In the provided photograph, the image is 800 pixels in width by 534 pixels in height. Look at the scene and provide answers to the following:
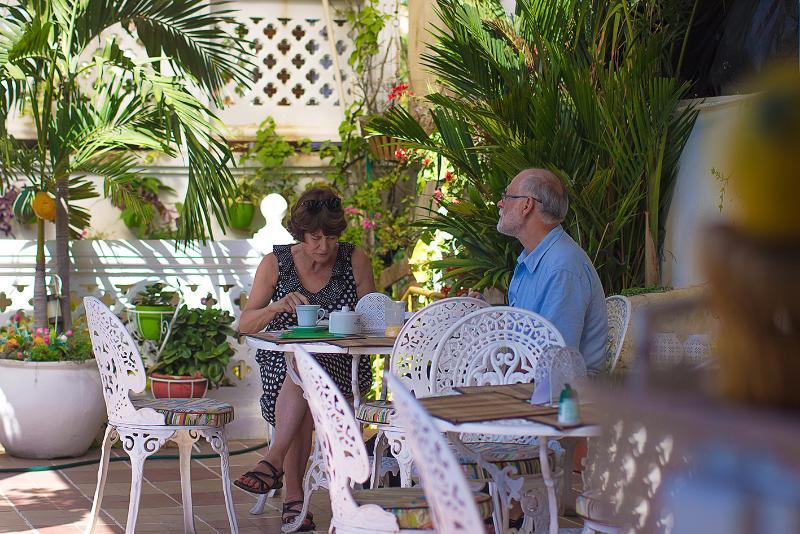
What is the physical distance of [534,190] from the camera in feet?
12.8

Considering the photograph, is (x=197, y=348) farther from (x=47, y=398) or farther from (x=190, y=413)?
(x=190, y=413)

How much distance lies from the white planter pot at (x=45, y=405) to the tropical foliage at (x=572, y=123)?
83.9 inches

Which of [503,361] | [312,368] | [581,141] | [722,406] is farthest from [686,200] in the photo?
[722,406]

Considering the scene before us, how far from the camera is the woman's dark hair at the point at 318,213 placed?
4.85 m

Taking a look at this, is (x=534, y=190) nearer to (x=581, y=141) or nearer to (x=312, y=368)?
(x=312, y=368)

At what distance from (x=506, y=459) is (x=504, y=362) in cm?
30

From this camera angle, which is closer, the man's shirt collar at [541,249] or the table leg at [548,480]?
the table leg at [548,480]

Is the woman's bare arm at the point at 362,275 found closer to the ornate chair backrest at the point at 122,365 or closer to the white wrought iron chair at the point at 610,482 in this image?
the ornate chair backrest at the point at 122,365

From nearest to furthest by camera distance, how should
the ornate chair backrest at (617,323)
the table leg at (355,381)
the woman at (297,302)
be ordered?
the ornate chair backrest at (617,323) → the table leg at (355,381) → the woman at (297,302)

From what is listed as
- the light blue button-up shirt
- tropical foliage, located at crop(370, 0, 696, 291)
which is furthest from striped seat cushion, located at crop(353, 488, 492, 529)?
tropical foliage, located at crop(370, 0, 696, 291)

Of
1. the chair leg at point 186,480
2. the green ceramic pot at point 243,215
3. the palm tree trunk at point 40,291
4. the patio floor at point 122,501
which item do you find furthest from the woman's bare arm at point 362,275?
the green ceramic pot at point 243,215

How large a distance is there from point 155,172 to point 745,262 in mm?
10206

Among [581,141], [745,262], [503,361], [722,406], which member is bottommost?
[503,361]

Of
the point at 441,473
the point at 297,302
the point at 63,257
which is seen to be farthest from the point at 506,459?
the point at 63,257
